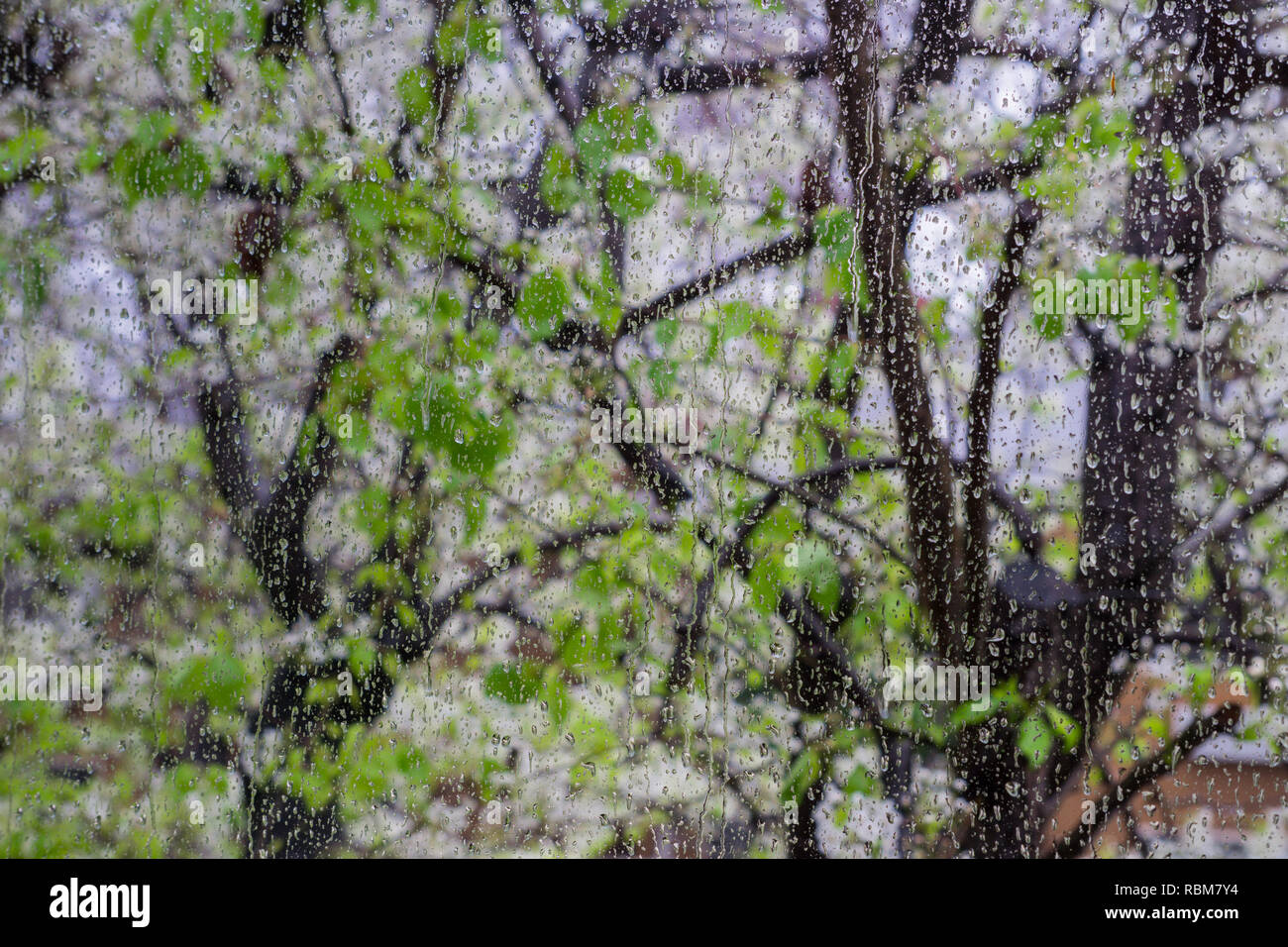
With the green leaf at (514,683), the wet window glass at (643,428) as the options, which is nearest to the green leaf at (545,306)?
the wet window glass at (643,428)

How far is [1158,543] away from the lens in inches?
38.2

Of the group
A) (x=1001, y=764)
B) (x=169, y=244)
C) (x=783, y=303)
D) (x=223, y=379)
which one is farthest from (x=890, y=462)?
(x=169, y=244)

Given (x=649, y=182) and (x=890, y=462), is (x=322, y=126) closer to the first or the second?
(x=649, y=182)


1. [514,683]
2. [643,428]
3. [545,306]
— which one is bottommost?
[514,683]

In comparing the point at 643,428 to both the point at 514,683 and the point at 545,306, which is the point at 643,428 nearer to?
the point at 545,306

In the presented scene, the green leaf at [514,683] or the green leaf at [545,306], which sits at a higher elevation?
the green leaf at [545,306]

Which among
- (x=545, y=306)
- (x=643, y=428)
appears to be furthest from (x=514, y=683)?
(x=545, y=306)

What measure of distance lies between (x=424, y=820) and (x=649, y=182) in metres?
0.83

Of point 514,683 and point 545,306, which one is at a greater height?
point 545,306

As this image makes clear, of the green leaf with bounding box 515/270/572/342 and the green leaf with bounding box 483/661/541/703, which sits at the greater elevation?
the green leaf with bounding box 515/270/572/342

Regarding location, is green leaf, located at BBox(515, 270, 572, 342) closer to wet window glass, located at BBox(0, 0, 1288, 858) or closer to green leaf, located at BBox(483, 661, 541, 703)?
wet window glass, located at BBox(0, 0, 1288, 858)

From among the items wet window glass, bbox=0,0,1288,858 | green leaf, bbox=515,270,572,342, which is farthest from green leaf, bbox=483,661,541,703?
green leaf, bbox=515,270,572,342

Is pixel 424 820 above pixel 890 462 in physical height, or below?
below

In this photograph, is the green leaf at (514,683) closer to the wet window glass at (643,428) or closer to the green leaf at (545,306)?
the wet window glass at (643,428)
